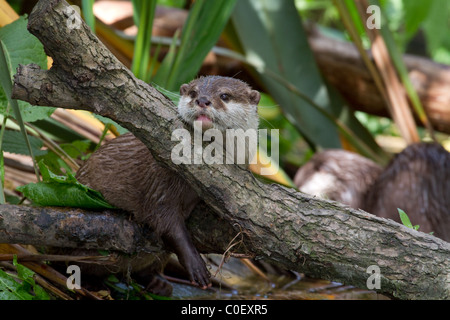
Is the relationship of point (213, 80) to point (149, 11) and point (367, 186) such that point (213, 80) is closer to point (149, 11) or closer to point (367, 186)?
point (149, 11)

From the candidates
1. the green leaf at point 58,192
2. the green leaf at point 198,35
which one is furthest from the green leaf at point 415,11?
the green leaf at point 58,192

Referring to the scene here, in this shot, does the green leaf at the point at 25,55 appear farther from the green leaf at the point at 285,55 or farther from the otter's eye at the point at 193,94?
the green leaf at the point at 285,55

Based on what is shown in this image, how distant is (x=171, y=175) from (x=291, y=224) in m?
0.43

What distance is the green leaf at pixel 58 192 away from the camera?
78.1 inches

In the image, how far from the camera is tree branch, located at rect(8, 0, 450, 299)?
1.68 meters

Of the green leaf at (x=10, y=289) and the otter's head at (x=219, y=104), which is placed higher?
the otter's head at (x=219, y=104)

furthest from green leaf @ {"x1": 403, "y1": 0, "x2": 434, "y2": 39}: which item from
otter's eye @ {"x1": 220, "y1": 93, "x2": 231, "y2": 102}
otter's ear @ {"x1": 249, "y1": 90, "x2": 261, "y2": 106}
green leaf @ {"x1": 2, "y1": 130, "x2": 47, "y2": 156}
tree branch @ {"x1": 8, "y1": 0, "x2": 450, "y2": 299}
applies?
green leaf @ {"x1": 2, "y1": 130, "x2": 47, "y2": 156}

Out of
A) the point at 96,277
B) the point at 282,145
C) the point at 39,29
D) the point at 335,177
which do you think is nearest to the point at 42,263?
the point at 96,277

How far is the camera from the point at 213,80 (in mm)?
2051

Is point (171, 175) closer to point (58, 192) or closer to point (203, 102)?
point (203, 102)

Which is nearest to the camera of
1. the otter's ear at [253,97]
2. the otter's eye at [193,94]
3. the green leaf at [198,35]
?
the otter's eye at [193,94]

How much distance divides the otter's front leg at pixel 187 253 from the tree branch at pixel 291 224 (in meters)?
0.14

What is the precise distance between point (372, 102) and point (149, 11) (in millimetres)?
2337

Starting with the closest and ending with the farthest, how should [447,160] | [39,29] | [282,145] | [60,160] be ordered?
[39,29]
[60,160]
[447,160]
[282,145]
